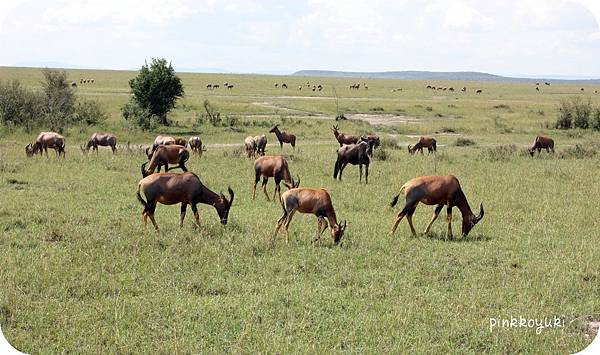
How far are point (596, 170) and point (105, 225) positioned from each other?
1779 cm

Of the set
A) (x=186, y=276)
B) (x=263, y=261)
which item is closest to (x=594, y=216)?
(x=263, y=261)

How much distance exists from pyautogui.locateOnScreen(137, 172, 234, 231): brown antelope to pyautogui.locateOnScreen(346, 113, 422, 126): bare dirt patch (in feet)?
101

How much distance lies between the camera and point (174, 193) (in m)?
11.3

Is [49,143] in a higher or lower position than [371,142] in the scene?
lower

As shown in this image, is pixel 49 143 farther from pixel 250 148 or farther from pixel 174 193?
pixel 174 193

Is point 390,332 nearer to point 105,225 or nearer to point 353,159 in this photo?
point 105,225

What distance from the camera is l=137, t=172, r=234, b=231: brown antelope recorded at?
11117 mm

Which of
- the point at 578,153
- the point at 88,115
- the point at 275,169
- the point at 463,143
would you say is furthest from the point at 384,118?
the point at 275,169

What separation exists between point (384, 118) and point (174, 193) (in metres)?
36.7

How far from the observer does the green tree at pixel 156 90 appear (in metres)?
37.8

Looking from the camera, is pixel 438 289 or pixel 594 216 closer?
pixel 438 289

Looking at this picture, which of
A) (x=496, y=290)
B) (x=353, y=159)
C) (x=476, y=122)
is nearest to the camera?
(x=496, y=290)

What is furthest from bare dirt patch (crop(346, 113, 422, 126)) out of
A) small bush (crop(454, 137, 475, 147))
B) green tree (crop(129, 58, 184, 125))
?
green tree (crop(129, 58, 184, 125))

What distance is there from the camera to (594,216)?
13.5 m
